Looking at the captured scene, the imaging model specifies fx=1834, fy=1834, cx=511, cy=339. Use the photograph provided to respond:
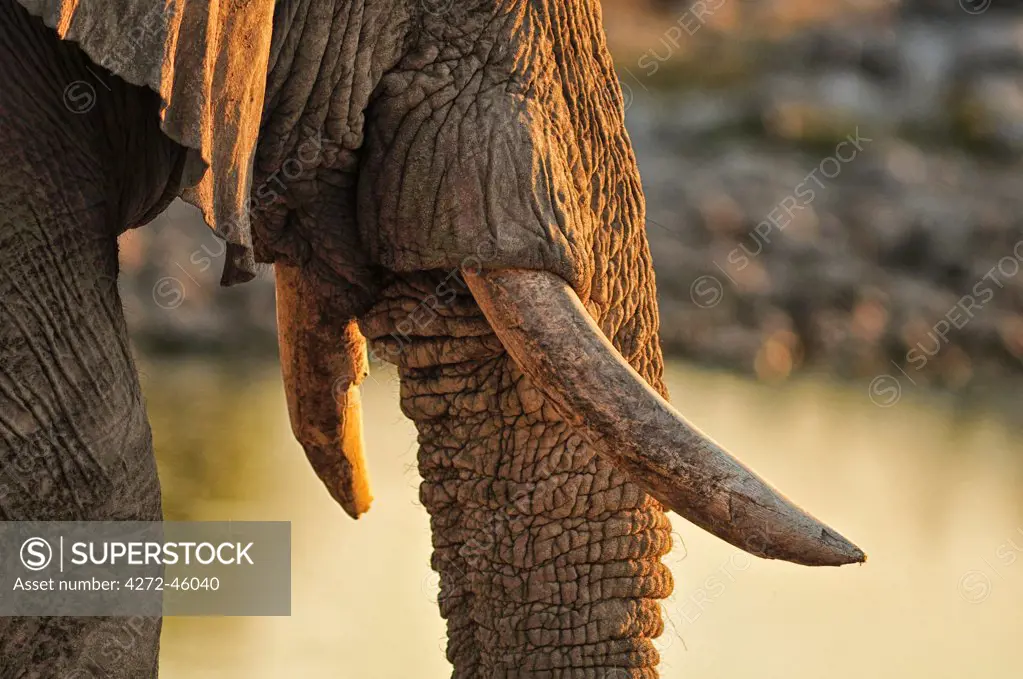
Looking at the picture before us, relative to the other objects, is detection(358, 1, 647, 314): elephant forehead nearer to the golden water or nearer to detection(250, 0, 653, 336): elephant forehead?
detection(250, 0, 653, 336): elephant forehead

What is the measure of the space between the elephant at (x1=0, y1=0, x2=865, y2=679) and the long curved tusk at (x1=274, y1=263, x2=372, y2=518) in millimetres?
25

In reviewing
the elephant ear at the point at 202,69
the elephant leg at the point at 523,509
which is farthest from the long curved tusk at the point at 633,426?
the elephant ear at the point at 202,69

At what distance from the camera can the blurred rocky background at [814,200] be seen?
7.61 m

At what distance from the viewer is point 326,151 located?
2.41m

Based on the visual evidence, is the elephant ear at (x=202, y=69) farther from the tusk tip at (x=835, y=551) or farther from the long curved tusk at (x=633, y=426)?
the tusk tip at (x=835, y=551)

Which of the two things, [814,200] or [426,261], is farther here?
[814,200]

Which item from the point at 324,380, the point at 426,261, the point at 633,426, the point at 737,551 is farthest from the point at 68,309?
the point at 737,551

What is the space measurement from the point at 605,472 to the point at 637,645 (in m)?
0.26

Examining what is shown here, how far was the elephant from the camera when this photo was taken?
2029 millimetres

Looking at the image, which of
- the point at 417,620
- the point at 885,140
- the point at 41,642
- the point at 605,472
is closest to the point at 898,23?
the point at 885,140

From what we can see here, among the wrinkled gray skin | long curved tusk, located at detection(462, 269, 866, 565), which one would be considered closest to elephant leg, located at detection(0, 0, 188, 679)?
the wrinkled gray skin

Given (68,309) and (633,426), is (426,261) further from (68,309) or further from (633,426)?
(68,309)

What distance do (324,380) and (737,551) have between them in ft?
7.62

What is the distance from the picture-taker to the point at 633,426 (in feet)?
7.47
